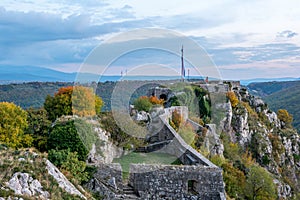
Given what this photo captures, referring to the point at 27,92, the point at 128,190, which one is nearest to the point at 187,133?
the point at 128,190

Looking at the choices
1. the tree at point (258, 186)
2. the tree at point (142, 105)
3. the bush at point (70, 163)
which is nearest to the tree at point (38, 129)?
the bush at point (70, 163)

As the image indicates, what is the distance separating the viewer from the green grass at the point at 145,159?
675 inches

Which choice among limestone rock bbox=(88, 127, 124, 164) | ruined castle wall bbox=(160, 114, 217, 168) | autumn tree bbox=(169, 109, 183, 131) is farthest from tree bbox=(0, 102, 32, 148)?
autumn tree bbox=(169, 109, 183, 131)

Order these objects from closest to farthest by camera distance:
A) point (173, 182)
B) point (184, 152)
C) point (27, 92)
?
point (173, 182), point (184, 152), point (27, 92)

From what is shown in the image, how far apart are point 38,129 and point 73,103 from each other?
4616 millimetres

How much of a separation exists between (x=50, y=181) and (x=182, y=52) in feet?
50.9

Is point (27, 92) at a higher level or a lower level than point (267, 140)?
higher

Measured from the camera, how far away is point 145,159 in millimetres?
17797

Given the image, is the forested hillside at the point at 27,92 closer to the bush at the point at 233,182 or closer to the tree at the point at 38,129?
the bush at the point at 233,182

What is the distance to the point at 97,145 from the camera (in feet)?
54.2

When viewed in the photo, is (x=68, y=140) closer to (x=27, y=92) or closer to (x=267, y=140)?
(x=267, y=140)

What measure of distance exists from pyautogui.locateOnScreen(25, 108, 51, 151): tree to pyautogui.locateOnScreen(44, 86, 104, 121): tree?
2.14m

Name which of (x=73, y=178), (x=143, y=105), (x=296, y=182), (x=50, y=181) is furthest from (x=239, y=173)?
(x=296, y=182)

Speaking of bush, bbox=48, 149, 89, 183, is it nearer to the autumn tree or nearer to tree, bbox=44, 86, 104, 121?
tree, bbox=44, 86, 104, 121
